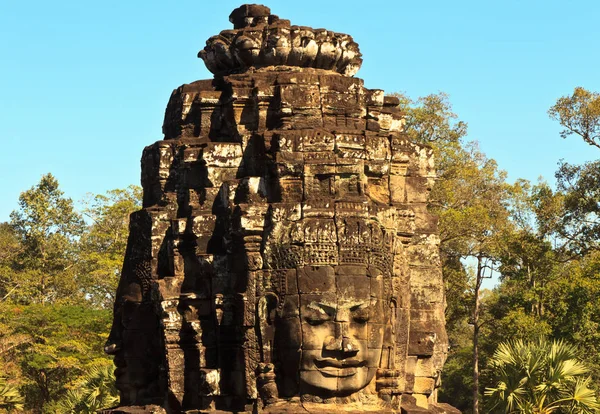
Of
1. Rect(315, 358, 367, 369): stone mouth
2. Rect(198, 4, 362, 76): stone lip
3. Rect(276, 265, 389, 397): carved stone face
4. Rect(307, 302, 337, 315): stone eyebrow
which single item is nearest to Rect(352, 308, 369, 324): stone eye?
Rect(276, 265, 389, 397): carved stone face

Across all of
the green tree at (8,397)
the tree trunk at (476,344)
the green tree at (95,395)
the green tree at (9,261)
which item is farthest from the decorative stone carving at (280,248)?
the green tree at (9,261)

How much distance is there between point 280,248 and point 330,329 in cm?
112

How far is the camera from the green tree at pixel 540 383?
20.3 meters

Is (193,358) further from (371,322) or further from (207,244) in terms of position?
(371,322)

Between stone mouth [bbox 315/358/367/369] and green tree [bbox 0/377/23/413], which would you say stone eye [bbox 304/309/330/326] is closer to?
stone mouth [bbox 315/358/367/369]

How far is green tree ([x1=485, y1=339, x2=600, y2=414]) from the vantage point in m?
20.3

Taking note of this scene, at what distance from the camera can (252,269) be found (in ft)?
44.3

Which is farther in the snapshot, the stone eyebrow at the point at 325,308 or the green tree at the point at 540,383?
the green tree at the point at 540,383

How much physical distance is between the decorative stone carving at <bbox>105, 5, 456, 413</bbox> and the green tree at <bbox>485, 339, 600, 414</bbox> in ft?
16.8

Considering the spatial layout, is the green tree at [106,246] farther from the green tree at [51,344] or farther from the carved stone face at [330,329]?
the carved stone face at [330,329]

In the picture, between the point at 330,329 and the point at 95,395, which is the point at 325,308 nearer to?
the point at 330,329

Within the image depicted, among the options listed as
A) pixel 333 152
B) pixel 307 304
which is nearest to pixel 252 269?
pixel 307 304

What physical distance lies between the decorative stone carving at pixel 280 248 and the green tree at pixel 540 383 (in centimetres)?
511

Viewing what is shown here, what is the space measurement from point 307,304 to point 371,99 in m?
3.31
